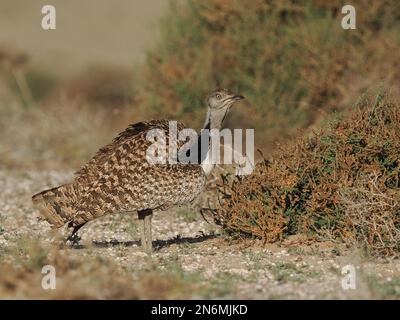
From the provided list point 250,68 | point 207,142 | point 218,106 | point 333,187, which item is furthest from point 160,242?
point 250,68

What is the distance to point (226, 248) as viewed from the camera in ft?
27.6

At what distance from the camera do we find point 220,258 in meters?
7.91

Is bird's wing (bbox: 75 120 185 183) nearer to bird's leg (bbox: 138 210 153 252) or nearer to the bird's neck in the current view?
the bird's neck

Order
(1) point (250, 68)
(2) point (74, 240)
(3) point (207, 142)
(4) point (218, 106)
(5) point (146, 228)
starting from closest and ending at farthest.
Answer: (5) point (146, 228), (3) point (207, 142), (2) point (74, 240), (4) point (218, 106), (1) point (250, 68)

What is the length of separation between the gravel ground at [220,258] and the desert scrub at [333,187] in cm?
20

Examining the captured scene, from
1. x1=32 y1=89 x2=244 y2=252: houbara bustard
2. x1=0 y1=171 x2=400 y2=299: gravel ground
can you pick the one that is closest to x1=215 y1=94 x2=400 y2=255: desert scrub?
x1=0 y1=171 x2=400 y2=299: gravel ground

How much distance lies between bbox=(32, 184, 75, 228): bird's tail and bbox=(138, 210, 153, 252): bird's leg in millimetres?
751

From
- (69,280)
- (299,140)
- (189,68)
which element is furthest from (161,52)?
(69,280)

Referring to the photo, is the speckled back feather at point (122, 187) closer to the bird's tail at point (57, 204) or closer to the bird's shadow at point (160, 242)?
the bird's tail at point (57, 204)

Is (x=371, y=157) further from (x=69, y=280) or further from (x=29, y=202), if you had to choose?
(x=29, y=202)

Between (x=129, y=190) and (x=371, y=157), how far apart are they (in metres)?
2.27

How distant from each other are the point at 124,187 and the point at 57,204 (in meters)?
0.69

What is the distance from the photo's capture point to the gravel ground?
257 inches

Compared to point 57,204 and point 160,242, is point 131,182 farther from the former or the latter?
point 160,242
